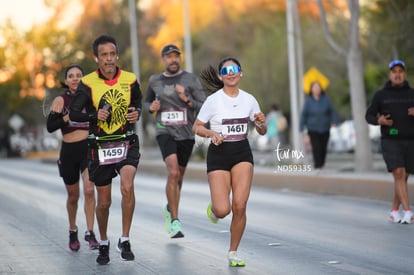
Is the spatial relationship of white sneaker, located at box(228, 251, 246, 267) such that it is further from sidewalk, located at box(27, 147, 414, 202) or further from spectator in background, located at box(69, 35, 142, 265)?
sidewalk, located at box(27, 147, 414, 202)

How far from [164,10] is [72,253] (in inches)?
2811

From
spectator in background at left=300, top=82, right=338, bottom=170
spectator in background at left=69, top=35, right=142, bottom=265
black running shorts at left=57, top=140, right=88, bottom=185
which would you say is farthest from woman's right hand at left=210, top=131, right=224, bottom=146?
spectator in background at left=300, top=82, right=338, bottom=170

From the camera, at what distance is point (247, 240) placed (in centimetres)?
1220

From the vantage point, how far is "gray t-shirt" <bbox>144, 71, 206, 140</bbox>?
1330 cm

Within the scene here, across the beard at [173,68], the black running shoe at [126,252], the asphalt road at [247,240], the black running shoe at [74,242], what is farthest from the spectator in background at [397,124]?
the black running shoe at [126,252]

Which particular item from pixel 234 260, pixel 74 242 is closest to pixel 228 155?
pixel 234 260

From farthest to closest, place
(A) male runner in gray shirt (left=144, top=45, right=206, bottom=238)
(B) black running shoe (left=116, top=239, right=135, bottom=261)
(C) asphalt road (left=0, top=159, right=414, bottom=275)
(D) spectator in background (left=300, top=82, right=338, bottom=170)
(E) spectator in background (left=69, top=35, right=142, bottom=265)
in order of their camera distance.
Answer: (D) spectator in background (left=300, top=82, right=338, bottom=170) → (A) male runner in gray shirt (left=144, top=45, right=206, bottom=238) → (B) black running shoe (left=116, top=239, right=135, bottom=261) → (E) spectator in background (left=69, top=35, right=142, bottom=265) → (C) asphalt road (left=0, top=159, right=414, bottom=275)

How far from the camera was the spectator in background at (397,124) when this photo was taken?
1363 centimetres

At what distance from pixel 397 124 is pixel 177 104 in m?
2.87

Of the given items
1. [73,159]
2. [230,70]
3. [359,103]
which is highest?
[230,70]

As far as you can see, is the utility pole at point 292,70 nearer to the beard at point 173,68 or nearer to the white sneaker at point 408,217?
the white sneaker at point 408,217

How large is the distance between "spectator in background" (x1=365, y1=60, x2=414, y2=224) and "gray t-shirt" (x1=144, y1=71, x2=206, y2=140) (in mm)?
2338

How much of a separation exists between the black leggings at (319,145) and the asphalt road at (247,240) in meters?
2.32

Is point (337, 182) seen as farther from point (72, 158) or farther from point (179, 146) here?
point (72, 158)
